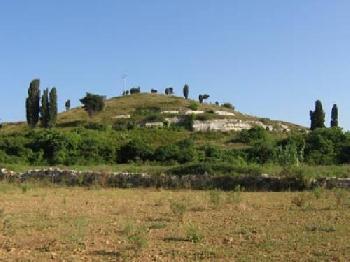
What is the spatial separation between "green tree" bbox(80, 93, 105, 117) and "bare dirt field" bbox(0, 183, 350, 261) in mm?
52214

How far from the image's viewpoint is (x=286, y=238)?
35.3 feet

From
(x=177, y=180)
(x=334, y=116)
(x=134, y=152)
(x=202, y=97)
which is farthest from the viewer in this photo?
(x=202, y=97)

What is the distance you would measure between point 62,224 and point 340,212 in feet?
22.1

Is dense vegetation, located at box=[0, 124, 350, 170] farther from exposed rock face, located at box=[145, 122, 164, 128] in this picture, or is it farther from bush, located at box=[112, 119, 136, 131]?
exposed rock face, located at box=[145, 122, 164, 128]

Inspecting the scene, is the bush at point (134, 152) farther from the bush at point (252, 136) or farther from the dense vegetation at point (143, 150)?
the bush at point (252, 136)

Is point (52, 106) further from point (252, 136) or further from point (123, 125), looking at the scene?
point (252, 136)

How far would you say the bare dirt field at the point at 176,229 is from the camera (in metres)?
9.49

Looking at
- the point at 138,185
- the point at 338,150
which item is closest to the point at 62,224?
the point at 138,185

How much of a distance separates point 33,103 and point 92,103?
11553 millimetres

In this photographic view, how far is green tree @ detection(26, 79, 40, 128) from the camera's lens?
5988 centimetres

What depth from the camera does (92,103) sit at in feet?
233

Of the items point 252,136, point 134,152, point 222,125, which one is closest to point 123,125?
point 222,125

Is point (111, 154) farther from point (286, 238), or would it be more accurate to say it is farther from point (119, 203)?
point (286, 238)

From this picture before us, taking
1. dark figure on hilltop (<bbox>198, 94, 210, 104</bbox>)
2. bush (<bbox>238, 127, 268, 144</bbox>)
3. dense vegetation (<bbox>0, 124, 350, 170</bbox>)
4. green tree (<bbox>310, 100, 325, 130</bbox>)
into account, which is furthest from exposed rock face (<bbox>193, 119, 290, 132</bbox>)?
dark figure on hilltop (<bbox>198, 94, 210, 104</bbox>)
